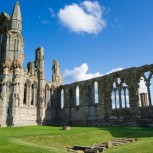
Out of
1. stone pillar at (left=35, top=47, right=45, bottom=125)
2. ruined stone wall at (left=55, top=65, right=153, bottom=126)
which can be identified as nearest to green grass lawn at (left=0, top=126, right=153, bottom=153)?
ruined stone wall at (left=55, top=65, right=153, bottom=126)

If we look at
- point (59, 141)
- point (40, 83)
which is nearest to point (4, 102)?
point (40, 83)

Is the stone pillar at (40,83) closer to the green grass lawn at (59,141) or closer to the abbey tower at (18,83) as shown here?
the abbey tower at (18,83)

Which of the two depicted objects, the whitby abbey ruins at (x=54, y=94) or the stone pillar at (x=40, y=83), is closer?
the whitby abbey ruins at (x=54, y=94)

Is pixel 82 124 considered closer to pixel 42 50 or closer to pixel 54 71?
pixel 54 71

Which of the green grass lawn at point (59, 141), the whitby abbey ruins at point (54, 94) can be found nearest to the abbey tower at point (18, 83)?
the whitby abbey ruins at point (54, 94)

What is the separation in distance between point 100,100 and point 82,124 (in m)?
5.04

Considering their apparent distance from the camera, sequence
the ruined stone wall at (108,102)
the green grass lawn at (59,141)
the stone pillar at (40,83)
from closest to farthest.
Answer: the green grass lawn at (59,141), the ruined stone wall at (108,102), the stone pillar at (40,83)

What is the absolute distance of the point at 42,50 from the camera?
3931 centimetres

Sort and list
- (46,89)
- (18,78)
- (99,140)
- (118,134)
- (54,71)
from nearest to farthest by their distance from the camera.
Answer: (99,140) → (118,134) → (18,78) → (46,89) → (54,71)

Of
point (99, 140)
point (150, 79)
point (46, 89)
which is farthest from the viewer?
point (46, 89)

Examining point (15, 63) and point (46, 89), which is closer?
point (15, 63)

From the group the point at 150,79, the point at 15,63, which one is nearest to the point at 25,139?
the point at 150,79

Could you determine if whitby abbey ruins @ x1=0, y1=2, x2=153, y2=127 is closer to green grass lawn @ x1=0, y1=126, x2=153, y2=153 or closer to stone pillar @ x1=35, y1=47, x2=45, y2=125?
stone pillar @ x1=35, y1=47, x2=45, y2=125

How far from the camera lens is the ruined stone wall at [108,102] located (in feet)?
89.3
